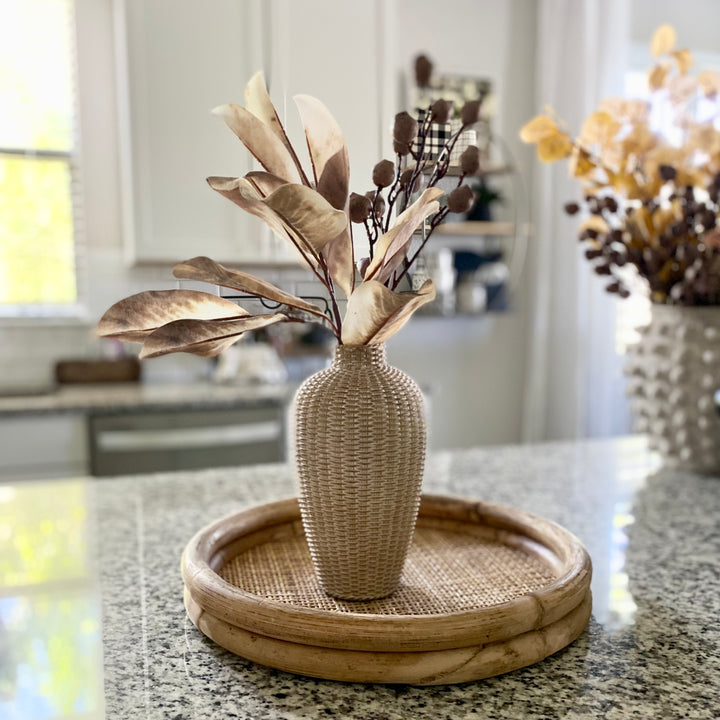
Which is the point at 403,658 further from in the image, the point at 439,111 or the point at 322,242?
the point at 439,111

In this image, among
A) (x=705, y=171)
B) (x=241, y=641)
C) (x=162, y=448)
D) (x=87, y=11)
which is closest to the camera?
(x=241, y=641)

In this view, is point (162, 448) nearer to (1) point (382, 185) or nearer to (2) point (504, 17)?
(1) point (382, 185)

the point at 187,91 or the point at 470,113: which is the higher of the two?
the point at 187,91

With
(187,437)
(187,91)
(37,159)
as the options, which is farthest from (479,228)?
(37,159)

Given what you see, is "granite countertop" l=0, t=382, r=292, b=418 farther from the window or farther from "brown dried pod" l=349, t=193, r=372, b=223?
"brown dried pod" l=349, t=193, r=372, b=223

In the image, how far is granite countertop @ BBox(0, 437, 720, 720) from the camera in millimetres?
612

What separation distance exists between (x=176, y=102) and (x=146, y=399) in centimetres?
116

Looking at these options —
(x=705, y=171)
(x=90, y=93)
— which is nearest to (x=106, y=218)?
(x=90, y=93)

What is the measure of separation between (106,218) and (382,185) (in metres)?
2.88

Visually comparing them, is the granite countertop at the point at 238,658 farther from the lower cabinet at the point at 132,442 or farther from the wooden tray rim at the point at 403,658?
the lower cabinet at the point at 132,442

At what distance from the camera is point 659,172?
1.20 meters

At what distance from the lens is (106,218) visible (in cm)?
328

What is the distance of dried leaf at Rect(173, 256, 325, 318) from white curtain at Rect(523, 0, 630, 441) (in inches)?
113

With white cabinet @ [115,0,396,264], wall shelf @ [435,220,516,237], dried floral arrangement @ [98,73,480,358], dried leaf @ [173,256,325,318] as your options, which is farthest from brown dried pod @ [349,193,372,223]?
wall shelf @ [435,220,516,237]
